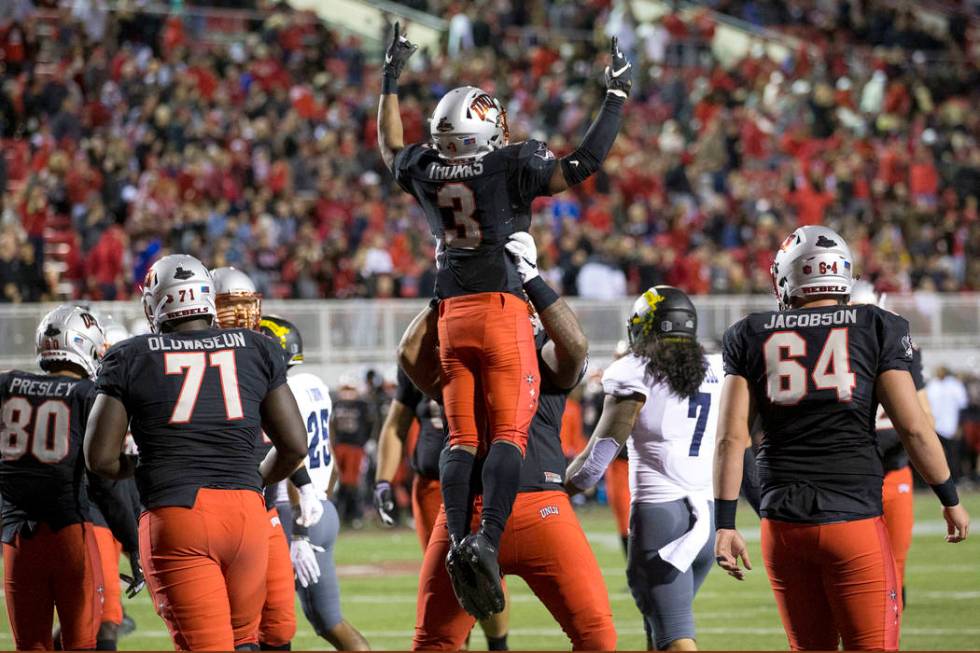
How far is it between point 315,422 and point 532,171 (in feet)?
7.97

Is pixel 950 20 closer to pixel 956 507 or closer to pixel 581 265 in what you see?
pixel 581 265

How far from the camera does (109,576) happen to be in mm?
7074

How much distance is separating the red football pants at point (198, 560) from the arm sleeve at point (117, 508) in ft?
3.86

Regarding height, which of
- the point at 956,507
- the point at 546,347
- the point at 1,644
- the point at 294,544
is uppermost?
the point at 546,347

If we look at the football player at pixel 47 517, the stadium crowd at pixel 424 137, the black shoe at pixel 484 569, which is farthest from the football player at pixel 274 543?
the stadium crowd at pixel 424 137

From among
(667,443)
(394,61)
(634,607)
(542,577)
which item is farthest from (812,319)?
(634,607)

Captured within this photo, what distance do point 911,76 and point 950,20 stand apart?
11.0 ft

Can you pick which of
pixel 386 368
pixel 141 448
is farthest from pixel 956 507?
pixel 386 368

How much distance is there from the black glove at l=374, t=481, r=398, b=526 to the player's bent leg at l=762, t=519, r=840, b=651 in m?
2.05

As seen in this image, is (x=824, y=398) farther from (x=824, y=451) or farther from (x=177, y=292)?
(x=177, y=292)

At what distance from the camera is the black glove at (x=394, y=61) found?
6.05m

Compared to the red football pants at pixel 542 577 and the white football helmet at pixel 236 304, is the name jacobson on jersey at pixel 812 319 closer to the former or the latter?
the red football pants at pixel 542 577

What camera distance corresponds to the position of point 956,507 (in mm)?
5418

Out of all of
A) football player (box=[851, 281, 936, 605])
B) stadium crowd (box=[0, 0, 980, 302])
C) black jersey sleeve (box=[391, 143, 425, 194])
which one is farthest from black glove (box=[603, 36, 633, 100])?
stadium crowd (box=[0, 0, 980, 302])
